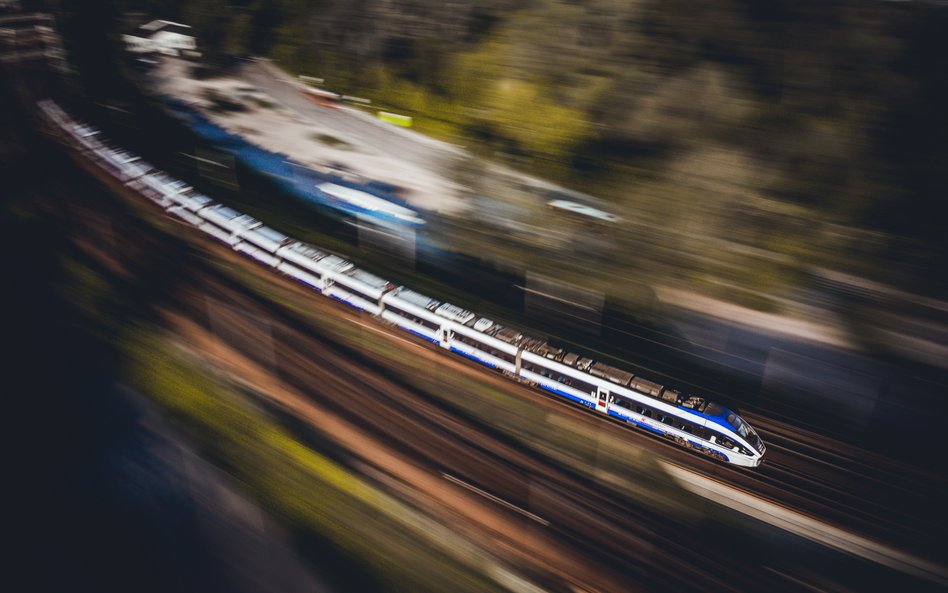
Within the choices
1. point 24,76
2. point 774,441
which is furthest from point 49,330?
point 774,441

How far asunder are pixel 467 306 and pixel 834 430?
2759 millimetres

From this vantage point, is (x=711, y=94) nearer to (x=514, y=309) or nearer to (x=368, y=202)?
(x=514, y=309)

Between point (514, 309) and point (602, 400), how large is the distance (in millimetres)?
1043

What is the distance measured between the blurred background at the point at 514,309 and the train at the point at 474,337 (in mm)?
135

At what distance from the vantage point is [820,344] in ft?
9.50

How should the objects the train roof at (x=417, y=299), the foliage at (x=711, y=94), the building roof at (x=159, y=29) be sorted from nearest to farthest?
1. the foliage at (x=711, y=94)
2. the train roof at (x=417, y=299)
3. the building roof at (x=159, y=29)

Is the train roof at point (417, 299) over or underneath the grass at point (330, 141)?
underneath

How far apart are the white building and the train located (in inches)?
55.6

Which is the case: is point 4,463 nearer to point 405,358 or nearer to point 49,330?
point 49,330

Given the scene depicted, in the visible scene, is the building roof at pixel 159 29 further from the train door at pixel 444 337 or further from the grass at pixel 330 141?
the train door at pixel 444 337

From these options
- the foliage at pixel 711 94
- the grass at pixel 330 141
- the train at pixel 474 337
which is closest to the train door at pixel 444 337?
the train at pixel 474 337

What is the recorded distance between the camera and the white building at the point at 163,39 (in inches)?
188

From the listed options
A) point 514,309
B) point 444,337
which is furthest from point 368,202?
point 514,309

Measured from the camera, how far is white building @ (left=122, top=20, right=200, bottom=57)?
4.77 m
